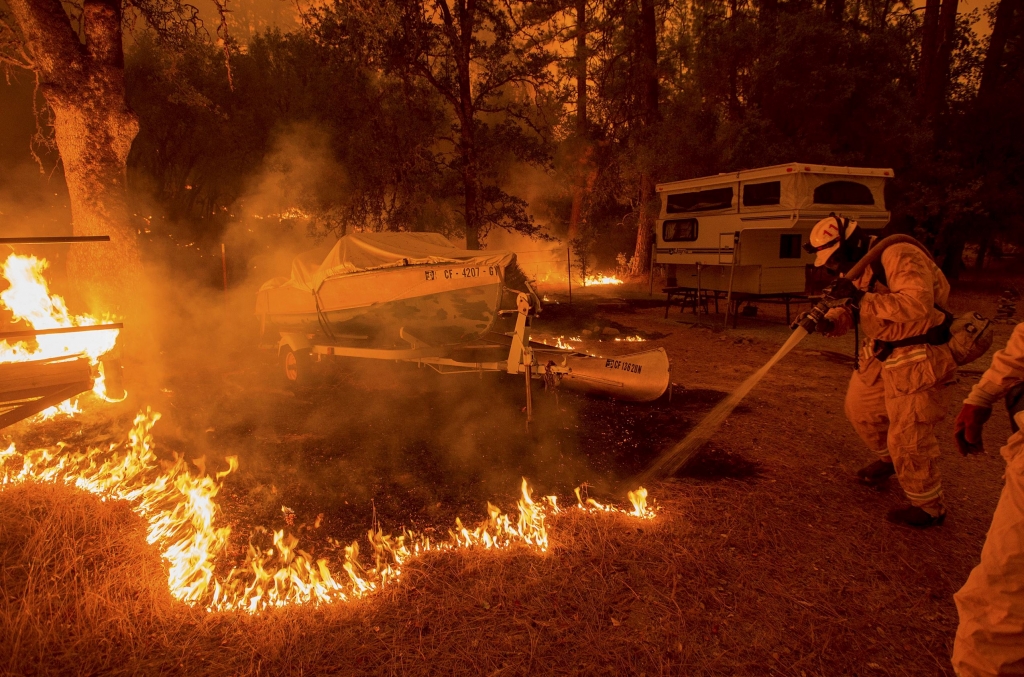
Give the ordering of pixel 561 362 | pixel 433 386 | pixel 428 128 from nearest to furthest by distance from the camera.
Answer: pixel 561 362
pixel 433 386
pixel 428 128

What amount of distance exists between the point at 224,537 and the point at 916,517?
5.02m

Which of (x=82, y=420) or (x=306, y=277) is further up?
(x=306, y=277)

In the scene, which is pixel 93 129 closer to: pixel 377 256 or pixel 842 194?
pixel 377 256

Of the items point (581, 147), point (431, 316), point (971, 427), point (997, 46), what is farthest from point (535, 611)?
point (997, 46)

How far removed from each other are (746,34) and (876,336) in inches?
707

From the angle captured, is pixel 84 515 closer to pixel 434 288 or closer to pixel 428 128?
pixel 434 288

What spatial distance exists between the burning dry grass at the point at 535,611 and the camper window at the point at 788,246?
1039 centimetres

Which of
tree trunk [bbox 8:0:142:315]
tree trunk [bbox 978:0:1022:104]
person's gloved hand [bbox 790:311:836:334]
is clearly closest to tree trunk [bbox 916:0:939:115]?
tree trunk [bbox 978:0:1022:104]

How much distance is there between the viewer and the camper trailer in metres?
11.5

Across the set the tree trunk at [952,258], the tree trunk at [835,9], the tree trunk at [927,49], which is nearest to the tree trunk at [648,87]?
the tree trunk at [835,9]

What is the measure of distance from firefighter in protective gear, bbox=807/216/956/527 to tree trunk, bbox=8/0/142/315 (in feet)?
28.2

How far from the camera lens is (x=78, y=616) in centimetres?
293

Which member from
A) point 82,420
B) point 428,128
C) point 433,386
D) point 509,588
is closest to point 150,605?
point 509,588

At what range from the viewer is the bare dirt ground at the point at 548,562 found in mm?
2775
